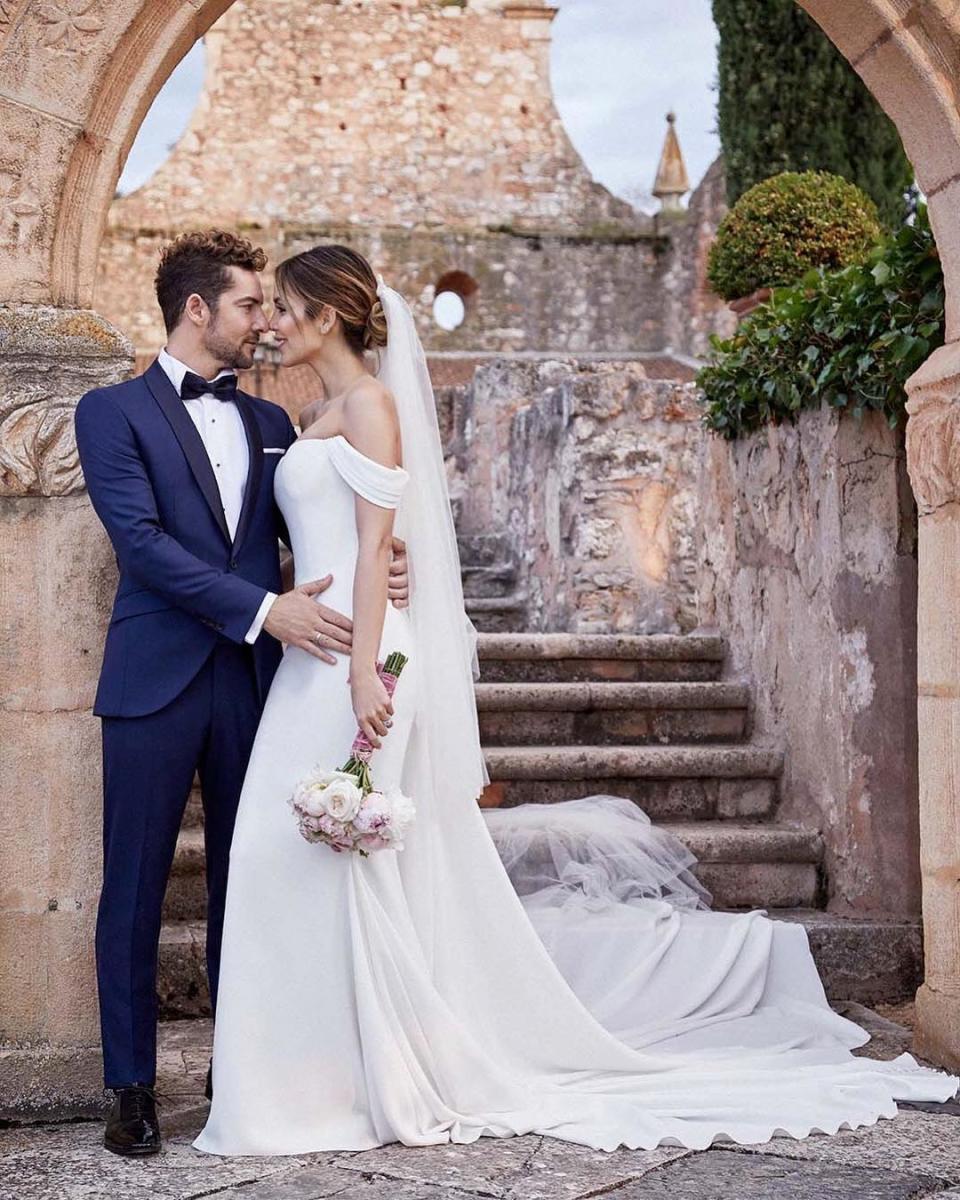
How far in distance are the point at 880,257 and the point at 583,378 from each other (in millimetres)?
4463

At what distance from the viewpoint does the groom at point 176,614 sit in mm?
3537

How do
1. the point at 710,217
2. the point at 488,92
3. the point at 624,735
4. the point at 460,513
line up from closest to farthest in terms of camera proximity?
1. the point at 624,735
2. the point at 460,513
3. the point at 710,217
4. the point at 488,92

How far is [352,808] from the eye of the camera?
11.2 feet

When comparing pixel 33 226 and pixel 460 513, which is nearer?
pixel 33 226

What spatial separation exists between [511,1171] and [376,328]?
1.94 m

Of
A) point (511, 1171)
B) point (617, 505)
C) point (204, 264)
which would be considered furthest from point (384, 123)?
point (511, 1171)

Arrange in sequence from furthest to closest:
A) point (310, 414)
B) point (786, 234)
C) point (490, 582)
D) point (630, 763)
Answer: point (490, 582) → point (786, 234) → point (630, 763) → point (310, 414)

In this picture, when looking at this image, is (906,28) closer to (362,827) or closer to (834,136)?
(362,827)

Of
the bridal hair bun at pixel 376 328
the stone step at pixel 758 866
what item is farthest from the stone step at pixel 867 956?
the bridal hair bun at pixel 376 328

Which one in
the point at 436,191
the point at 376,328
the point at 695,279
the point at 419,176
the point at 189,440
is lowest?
the point at 189,440

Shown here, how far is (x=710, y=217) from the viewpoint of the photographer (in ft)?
66.0

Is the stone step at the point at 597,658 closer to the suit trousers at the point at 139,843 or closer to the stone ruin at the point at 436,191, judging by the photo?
the suit trousers at the point at 139,843

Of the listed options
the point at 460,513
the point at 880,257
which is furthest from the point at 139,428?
the point at 460,513

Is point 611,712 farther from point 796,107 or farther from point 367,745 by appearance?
point 796,107
